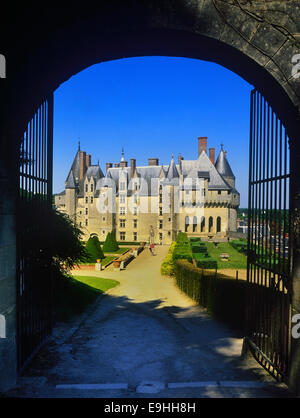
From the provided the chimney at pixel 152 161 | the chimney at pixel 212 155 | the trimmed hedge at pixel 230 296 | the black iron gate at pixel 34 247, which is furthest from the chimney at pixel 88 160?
the black iron gate at pixel 34 247

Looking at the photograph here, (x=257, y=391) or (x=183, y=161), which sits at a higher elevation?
(x=183, y=161)

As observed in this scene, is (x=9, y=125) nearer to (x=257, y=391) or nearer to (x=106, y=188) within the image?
(x=257, y=391)

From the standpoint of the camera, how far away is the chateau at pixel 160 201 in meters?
46.6

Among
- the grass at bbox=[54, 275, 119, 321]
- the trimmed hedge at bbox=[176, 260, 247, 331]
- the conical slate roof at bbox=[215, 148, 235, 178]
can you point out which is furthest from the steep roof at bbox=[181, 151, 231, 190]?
the grass at bbox=[54, 275, 119, 321]

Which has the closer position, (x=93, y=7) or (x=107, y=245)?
(x=93, y=7)

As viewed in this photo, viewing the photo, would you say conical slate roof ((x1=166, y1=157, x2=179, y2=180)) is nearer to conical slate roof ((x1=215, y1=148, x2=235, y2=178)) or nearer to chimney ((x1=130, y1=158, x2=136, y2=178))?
chimney ((x1=130, y1=158, x2=136, y2=178))

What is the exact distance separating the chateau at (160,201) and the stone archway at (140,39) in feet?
138

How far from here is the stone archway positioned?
3893mm

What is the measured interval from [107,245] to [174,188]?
51.7 ft

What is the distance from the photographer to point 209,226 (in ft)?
155

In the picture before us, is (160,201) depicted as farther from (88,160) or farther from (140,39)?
(140,39)

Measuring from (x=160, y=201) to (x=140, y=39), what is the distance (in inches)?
1685

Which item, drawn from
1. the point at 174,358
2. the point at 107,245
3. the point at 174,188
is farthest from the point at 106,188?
the point at 174,358

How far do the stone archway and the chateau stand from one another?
138 ft
